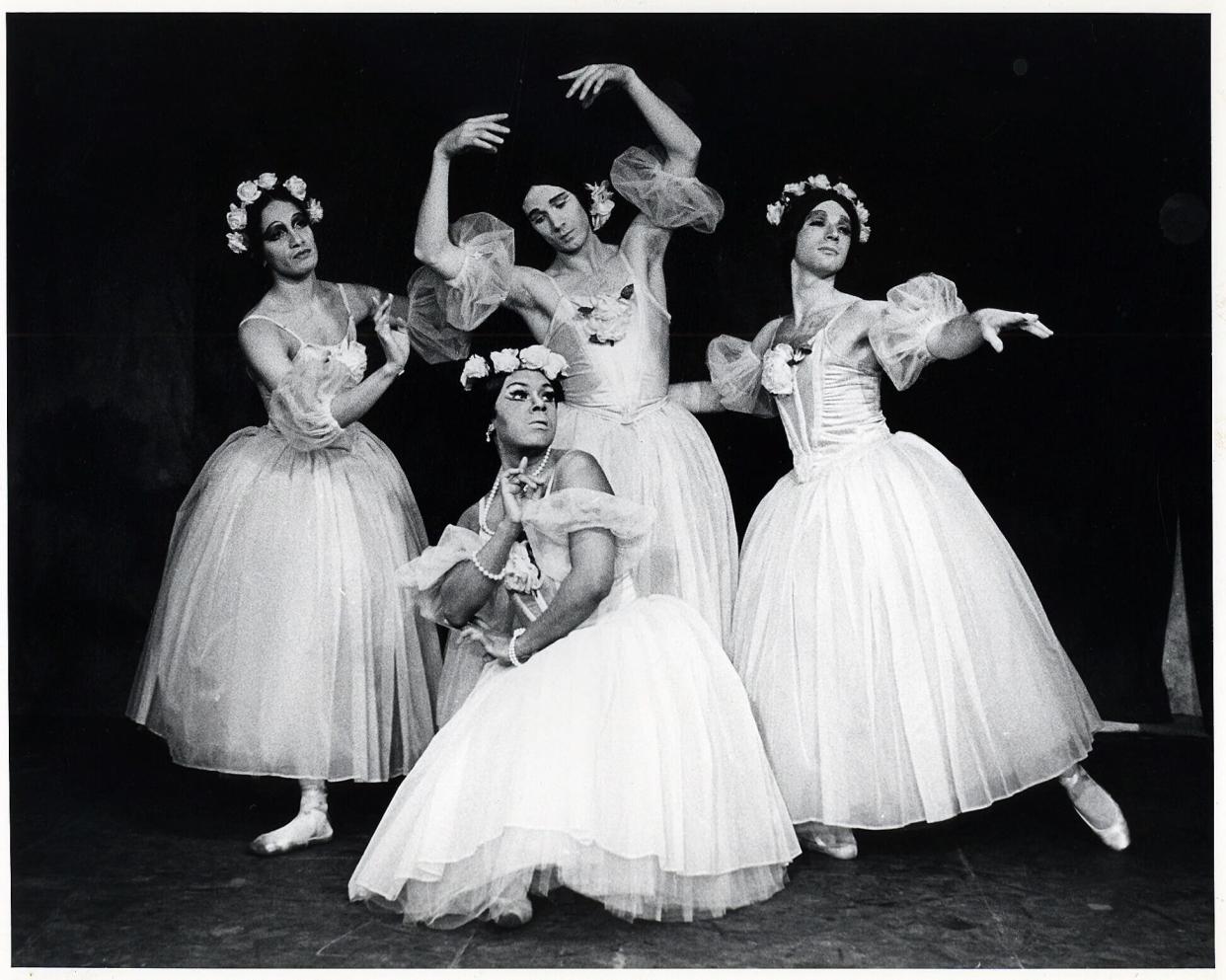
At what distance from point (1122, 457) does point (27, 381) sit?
364 centimetres

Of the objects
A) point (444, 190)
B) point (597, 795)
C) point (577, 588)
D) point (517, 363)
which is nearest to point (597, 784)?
point (597, 795)

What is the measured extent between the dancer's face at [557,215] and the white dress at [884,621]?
0.75 metres

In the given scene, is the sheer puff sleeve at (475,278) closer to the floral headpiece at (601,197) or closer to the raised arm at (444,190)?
the raised arm at (444,190)

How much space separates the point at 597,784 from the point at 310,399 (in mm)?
1577

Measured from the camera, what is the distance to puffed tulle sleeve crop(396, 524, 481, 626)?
3.68 metres

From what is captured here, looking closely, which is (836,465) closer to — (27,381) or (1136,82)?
(1136,82)

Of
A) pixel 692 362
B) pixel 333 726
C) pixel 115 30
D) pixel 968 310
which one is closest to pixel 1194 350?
pixel 968 310

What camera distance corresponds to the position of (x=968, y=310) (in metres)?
4.07

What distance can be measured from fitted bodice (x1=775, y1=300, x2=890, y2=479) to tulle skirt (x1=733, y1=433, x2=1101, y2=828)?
0.06 m

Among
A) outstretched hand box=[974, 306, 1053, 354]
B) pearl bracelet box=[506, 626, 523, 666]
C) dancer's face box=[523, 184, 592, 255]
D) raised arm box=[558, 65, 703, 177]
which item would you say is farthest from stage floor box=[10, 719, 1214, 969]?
raised arm box=[558, 65, 703, 177]

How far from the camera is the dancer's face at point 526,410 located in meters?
3.64

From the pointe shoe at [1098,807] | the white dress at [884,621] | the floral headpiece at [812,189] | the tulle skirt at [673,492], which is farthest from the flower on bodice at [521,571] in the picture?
the pointe shoe at [1098,807]

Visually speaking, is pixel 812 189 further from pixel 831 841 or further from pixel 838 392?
pixel 831 841

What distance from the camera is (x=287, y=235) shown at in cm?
411
